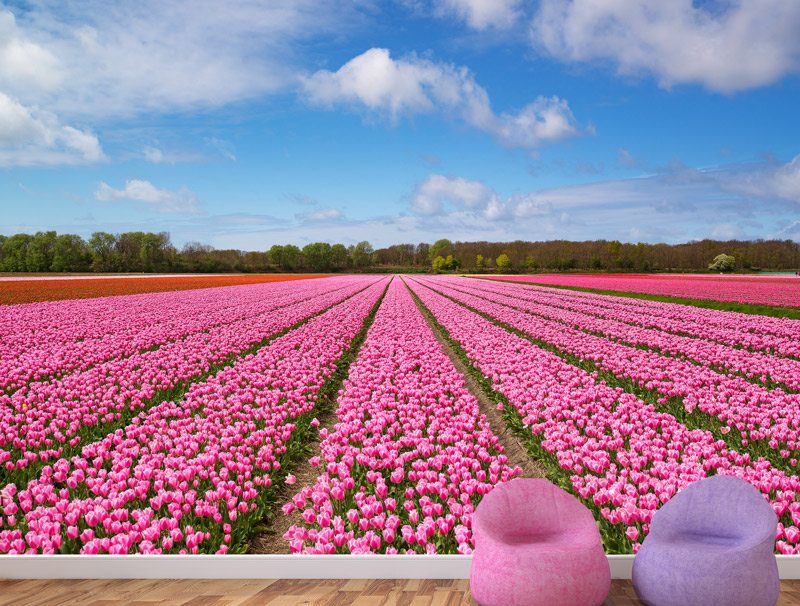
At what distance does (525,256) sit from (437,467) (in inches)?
5170

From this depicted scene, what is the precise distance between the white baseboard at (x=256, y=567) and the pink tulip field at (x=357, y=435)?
0.14 metres

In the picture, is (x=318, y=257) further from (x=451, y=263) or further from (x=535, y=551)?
(x=535, y=551)

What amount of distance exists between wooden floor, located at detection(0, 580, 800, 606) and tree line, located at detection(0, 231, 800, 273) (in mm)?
97424

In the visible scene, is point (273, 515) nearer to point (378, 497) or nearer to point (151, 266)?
point (378, 497)

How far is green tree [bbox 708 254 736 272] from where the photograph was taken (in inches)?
3817

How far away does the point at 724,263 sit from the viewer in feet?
319

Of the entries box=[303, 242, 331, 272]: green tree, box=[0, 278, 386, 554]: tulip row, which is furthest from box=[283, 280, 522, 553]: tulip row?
box=[303, 242, 331, 272]: green tree

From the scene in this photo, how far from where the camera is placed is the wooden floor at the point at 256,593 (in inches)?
132

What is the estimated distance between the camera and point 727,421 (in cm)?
679

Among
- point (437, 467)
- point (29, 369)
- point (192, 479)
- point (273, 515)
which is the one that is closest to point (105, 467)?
point (192, 479)

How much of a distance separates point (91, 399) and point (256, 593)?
210 inches

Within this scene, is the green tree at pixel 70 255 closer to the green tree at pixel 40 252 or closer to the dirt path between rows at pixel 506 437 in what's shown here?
the green tree at pixel 40 252

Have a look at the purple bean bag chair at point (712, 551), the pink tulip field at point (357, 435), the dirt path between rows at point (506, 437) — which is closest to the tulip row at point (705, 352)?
the pink tulip field at point (357, 435)

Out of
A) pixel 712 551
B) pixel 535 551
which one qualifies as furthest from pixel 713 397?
pixel 535 551
